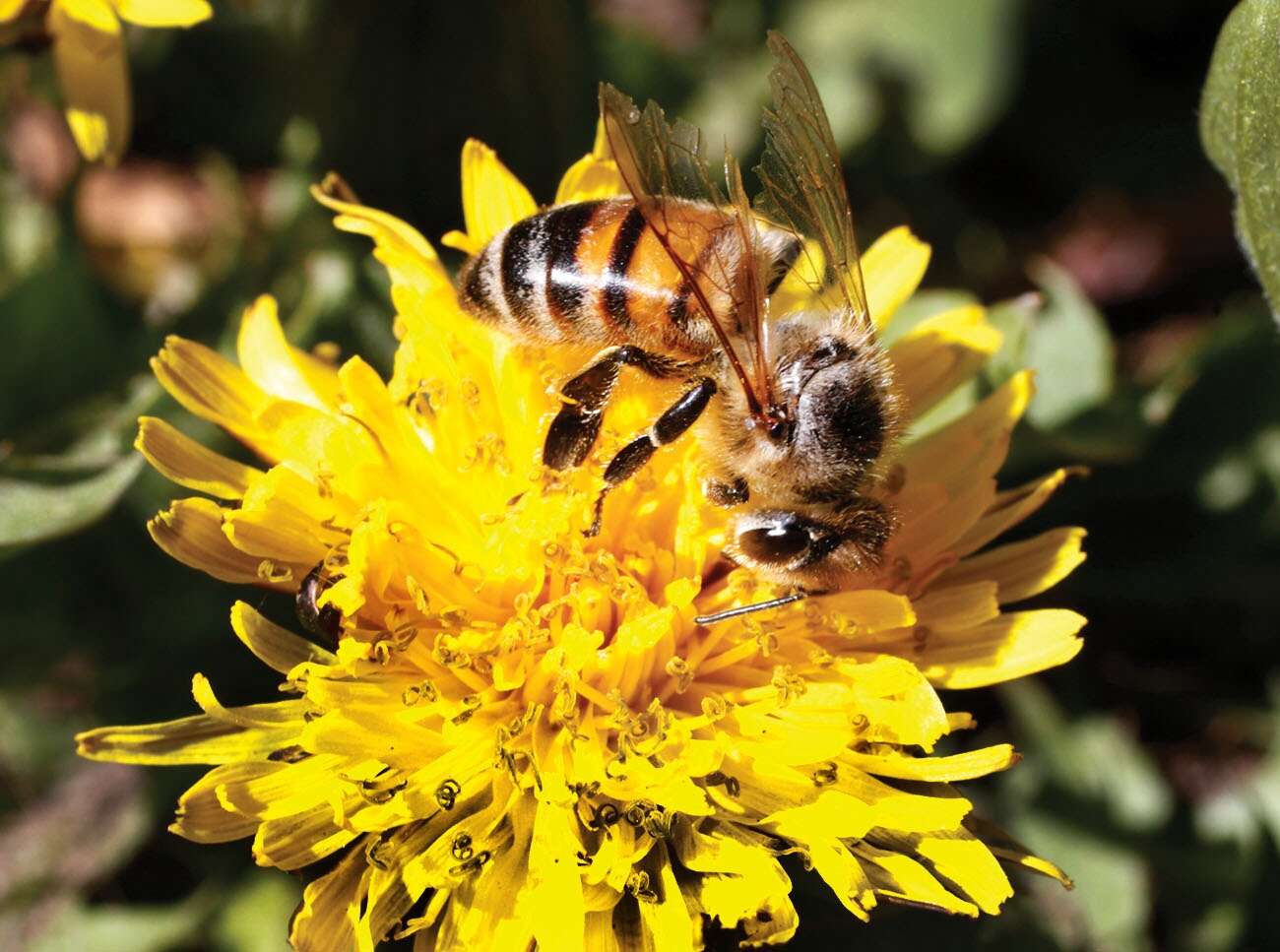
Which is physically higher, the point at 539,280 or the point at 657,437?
the point at 539,280

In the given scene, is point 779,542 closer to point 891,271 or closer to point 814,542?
point 814,542

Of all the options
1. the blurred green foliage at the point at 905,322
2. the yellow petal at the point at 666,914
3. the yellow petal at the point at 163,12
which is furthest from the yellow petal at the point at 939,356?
the yellow petal at the point at 163,12

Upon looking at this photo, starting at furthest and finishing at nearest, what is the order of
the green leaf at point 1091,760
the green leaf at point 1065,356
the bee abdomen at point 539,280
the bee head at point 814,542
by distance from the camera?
1. the green leaf at point 1091,760
2. the green leaf at point 1065,356
3. the bee abdomen at point 539,280
4. the bee head at point 814,542

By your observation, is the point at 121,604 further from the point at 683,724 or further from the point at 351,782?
the point at 683,724

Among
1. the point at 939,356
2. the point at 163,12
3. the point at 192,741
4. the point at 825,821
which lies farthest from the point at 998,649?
the point at 163,12

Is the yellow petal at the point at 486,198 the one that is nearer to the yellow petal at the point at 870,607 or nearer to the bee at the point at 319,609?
the bee at the point at 319,609

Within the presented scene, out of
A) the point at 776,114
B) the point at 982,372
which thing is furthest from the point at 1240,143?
the point at 776,114

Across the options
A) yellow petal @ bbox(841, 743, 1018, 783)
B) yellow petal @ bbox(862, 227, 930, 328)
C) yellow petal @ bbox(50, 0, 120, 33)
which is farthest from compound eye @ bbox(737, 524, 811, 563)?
yellow petal @ bbox(50, 0, 120, 33)
